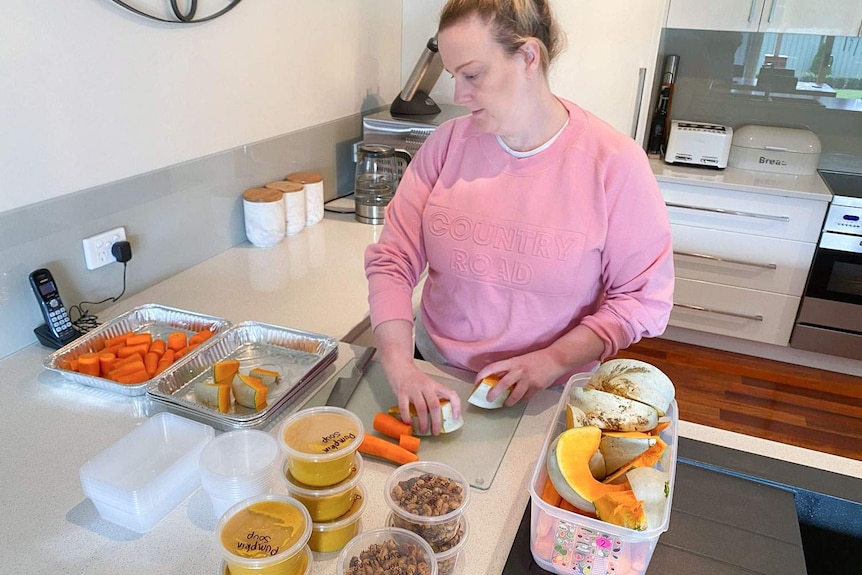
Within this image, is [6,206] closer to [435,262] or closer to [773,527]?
[435,262]

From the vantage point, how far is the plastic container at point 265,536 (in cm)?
66

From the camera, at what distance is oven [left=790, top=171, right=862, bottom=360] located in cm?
251

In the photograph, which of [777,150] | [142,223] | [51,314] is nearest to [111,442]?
[51,314]

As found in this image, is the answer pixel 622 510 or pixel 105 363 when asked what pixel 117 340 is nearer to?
pixel 105 363

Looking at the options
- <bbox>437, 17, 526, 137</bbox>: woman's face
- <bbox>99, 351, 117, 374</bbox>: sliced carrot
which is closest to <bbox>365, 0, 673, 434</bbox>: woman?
<bbox>437, 17, 526, 137</bbox>: woman's face

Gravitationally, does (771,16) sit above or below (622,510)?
above

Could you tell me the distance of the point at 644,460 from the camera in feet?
2.47

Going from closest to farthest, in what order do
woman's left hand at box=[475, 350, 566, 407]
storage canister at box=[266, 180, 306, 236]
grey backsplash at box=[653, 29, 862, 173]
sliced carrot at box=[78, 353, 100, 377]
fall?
woman's left hand at box=[475, 350, 566, 407]
sliced carrot at box=[78, 353, 100, 377]
storage canister at box=[266, 180, 306, 236]
grey backsplash at box=[653, 29, 862, 173]

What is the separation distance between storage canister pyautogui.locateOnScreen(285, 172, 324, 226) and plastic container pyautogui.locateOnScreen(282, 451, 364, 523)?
1306mm

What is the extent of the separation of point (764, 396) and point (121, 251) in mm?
2509

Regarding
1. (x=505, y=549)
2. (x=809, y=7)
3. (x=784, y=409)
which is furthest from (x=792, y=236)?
(x=505, y=549)

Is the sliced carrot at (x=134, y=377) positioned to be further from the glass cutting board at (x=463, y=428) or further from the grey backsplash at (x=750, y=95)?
the grey backsplash at (x=750, y=95)

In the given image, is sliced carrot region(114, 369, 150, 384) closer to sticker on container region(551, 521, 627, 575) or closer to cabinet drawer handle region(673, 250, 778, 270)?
sticker on container region(551, 521, 627, 575)

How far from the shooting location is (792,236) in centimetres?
263
